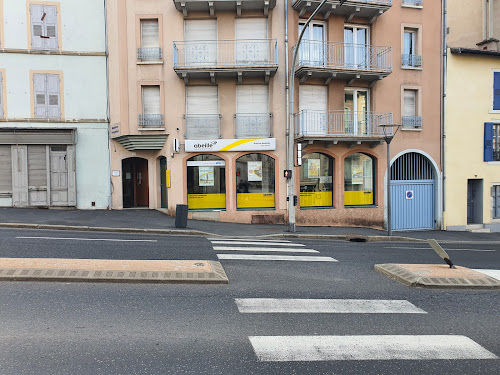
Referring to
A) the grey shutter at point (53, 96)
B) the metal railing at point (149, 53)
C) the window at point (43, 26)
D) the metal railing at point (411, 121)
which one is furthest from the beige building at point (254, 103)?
the window at point (43, 26)

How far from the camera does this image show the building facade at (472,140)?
1909 centimetres

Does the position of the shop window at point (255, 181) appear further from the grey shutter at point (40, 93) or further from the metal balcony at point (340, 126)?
the grey shutter at point (40, 93)

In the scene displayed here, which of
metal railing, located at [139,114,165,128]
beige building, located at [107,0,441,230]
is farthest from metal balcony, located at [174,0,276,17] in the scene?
metal railing, located at [139,114,165,128]

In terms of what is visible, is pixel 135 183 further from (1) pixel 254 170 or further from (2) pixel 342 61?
(2) pixel 342 61

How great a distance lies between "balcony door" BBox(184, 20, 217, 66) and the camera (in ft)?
55.0

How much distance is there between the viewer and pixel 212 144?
16875 mm

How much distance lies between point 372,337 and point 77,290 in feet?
14.0

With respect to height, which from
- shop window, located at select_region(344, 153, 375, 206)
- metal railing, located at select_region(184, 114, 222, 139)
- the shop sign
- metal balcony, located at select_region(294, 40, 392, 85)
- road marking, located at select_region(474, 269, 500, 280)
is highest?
metal balcony, located at select_region(294, 40, 392, 85)

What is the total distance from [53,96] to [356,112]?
14274mm

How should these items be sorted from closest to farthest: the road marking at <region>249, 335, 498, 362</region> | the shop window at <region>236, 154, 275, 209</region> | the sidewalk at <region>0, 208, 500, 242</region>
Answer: the road marking at <region>249, 335, 498, 362</region>, the sidewalk at <region>0, 208, 500, 242</region>, the shop window at <region>236, 154, 275, 209</region>

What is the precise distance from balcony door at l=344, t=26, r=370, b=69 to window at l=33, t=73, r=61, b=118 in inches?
536

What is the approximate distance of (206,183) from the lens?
57.1ft

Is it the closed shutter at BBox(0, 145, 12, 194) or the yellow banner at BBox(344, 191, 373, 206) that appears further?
the yellow banner at BBox(344, 191, 373, 206)

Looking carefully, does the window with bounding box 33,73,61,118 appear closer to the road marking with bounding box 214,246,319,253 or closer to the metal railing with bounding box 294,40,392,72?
the metal railing with bounding box 294,40,392,72
